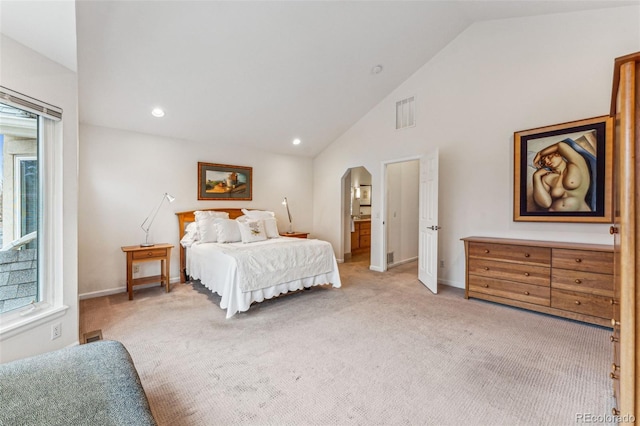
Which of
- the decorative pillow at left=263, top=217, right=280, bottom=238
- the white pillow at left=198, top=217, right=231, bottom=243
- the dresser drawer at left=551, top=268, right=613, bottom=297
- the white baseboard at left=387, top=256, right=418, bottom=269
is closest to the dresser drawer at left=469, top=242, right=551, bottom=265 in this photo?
the dresser drawer at left=551, top=268, right=613, bottom=297

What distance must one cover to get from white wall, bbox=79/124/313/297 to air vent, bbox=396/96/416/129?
10.0ft

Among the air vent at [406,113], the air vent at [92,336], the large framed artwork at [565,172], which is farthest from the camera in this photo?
the air vent at [406,113]

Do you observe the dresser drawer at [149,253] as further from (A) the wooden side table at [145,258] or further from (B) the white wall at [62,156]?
(B) the white wall at [62,156]

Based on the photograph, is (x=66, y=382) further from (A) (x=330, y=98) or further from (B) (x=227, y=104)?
(A) (x=330, y=98)

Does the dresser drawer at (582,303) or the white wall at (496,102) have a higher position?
the white wall at (496,102)

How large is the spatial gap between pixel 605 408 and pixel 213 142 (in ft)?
17.8

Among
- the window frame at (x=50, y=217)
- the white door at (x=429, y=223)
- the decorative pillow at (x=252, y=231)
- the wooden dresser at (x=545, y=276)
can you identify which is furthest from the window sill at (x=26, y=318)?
the wooden dresser at (x=545, y=276)

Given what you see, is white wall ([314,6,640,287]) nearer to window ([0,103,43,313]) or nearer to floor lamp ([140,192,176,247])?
floor lamp ([140,192,176,247])

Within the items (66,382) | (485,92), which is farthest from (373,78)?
(66,382)

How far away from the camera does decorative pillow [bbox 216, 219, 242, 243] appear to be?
423 cm

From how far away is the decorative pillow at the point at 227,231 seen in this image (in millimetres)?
4230

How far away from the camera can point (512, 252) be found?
336 cm

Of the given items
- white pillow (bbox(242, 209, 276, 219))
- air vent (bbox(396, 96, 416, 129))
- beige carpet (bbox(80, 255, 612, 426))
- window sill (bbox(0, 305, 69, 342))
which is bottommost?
beige carpet (bbox(80, 255, 612, 426))

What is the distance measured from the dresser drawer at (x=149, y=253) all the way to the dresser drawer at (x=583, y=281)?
4.82 meters
